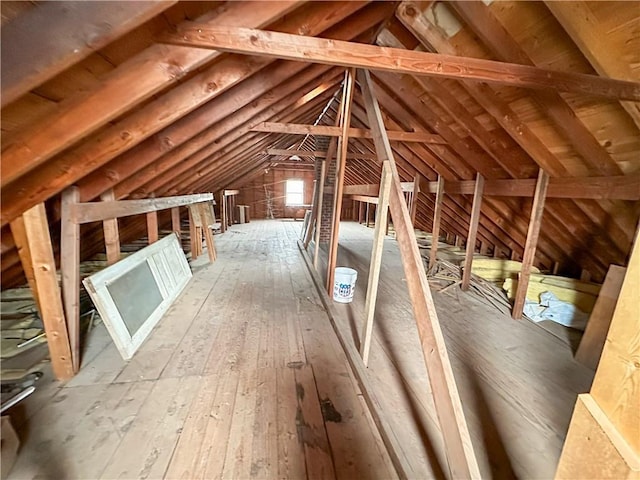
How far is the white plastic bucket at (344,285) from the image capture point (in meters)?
3.27

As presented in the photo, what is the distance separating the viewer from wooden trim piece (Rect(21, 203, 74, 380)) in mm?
1574

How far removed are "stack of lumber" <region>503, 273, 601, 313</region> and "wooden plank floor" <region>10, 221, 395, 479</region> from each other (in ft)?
8.43

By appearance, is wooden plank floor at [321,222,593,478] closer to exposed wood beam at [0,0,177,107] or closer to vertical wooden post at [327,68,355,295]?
vertical wooden post at [327,68,355,295]

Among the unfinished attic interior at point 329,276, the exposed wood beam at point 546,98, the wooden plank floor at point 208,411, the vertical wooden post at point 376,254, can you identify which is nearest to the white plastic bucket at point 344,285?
the unfinished attic interior at point 329,276

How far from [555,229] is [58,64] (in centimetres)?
443

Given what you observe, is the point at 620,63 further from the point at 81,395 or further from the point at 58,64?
the point at 81,395

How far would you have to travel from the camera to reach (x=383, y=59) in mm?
1446

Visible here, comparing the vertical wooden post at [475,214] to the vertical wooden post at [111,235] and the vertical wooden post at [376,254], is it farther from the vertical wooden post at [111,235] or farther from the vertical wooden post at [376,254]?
the vertical wooden post at [111,235]

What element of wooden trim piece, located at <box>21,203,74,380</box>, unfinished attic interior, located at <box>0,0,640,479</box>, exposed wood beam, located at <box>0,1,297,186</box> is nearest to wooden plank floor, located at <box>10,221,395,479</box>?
unfinished attic interior, located at <box>0,0,640,479</box>

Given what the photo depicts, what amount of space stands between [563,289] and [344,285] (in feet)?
8.40

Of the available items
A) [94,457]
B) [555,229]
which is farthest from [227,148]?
→ [555,229]

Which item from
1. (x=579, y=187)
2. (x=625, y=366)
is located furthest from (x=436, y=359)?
(x=579, y=187)

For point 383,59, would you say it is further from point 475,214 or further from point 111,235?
point 475,214

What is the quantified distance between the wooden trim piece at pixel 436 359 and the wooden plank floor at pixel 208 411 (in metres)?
0.42
